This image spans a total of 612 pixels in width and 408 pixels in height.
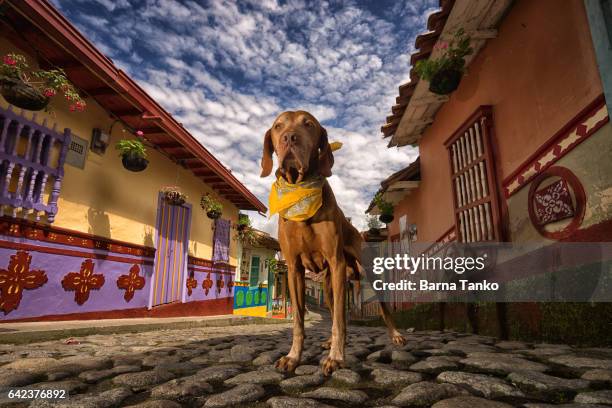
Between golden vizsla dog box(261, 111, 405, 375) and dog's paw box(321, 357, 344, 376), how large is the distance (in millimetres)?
62

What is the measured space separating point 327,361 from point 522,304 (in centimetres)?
283

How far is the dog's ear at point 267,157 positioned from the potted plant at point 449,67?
145 inches

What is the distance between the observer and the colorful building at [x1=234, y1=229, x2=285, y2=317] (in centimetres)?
1373

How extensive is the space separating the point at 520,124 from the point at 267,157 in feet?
13.1

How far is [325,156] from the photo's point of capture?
8.34ft

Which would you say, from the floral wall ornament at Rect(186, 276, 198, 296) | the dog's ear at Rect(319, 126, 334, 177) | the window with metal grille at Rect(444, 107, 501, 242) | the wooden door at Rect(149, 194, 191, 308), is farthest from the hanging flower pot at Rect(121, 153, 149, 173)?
the window with metal grille at Rect(444, 107, 501, 242)

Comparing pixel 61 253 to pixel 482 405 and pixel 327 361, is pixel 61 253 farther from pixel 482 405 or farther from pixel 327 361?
pixel 482 405

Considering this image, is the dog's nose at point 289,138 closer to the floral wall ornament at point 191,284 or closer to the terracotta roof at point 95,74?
the terracotta roof at point 95,74

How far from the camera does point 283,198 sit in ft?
7.48

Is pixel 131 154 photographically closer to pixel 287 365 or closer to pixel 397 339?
pixel 287 365

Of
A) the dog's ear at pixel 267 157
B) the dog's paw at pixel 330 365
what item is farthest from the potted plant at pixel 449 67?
the dog's paw at pixel 330 365

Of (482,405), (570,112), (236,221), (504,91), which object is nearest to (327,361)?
(482,405)
